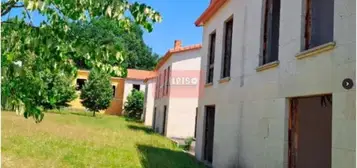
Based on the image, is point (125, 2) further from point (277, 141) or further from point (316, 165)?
point (316, 165)

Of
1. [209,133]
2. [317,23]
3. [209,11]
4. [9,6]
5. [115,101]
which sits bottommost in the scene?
[209,133]

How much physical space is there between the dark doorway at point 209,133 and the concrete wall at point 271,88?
24 centimetres

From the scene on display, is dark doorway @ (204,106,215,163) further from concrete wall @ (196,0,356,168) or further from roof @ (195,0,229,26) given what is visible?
roof @ (195,0,229,26)

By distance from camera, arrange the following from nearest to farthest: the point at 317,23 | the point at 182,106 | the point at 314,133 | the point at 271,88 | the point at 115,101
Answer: the point at 317,23, the point at 271,88, the point at 314,133, the point at 182,106, the point at 115,101

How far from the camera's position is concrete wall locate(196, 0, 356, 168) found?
16.9ft

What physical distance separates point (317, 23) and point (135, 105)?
113 ft

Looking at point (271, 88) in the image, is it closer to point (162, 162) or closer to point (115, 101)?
point (162, 162)

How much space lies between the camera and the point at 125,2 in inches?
123

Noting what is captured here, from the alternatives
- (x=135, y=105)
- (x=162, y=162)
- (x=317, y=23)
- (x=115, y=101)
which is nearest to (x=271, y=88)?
(x=317, y=23)

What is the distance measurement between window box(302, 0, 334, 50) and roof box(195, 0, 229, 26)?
15.1 ft

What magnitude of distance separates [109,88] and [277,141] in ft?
110

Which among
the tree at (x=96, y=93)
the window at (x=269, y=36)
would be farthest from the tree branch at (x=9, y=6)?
the tree at (x=96, y=93)

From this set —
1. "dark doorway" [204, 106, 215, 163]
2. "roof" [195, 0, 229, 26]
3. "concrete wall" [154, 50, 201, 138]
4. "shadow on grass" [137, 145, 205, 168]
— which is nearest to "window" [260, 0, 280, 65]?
"roof" [195, 0, 229, 26]

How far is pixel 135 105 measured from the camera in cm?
4044
